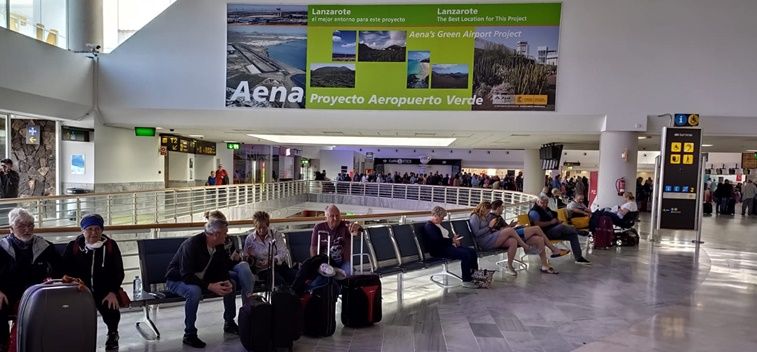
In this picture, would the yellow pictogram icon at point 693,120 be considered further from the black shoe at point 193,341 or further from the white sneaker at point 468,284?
the black shoe at point 193,341

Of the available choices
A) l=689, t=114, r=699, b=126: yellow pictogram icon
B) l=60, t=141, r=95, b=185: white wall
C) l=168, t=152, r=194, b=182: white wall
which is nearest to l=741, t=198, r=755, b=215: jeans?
l=689, t=114, r=699, b=126: yellow pictogram icon

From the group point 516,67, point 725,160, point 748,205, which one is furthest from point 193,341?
point 725,160

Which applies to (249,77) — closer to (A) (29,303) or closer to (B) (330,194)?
(A) (29,303)

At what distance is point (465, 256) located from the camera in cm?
622

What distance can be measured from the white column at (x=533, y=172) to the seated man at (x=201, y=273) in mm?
19752

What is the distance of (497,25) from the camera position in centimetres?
1199

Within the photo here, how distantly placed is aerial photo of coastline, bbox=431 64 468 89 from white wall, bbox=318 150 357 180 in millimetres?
23990

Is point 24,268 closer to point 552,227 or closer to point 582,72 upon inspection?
point 552,227

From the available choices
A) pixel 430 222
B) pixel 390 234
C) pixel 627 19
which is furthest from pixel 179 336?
pixel 627 19

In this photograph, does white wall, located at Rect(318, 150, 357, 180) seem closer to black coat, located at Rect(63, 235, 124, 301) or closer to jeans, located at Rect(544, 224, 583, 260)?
jeans, located at Rect(544, 224, 583, 260)

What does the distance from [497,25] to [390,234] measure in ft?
26.6

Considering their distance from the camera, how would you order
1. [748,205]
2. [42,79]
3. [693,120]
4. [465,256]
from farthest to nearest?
[748,205] < [42,79] < [693,120] < [465,256]

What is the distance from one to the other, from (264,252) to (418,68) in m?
8.55

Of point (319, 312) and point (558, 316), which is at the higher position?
point (319, 312)
